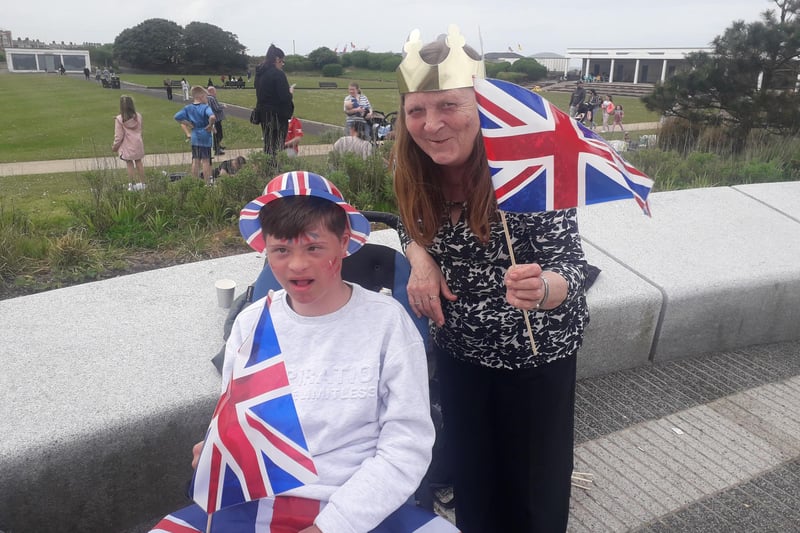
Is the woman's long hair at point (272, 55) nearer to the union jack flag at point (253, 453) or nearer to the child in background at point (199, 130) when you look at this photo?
the child in background at point (199, 130)

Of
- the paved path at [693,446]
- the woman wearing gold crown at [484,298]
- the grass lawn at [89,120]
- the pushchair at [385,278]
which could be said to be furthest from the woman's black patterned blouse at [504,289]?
the grass lawn at [89,120]

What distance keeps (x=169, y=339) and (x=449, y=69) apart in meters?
1.96

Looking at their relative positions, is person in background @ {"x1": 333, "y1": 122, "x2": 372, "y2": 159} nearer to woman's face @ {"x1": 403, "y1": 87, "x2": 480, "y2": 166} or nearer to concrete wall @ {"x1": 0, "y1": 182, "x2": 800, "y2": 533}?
concrete wall @ {"x1": 0, "y1": 182, "x2": 800, "y2": 533}

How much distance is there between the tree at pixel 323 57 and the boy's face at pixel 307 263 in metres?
66.9

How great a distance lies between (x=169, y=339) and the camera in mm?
2973

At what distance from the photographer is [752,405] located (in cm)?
360

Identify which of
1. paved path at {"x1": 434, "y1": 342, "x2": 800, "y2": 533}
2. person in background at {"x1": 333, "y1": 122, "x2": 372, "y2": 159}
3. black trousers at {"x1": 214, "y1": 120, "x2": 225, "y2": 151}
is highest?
person in background at {"x1": 333, "y1": 122, "x2": 372, "y2": 159}

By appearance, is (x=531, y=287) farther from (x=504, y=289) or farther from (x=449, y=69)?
(x=449, y=69)

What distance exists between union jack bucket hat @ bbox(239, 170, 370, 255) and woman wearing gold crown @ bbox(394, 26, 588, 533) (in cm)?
15

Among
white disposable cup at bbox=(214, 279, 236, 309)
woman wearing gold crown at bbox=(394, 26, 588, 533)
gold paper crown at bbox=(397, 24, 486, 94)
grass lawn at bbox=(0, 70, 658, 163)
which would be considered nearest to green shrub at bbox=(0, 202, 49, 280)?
white disposable cup at bbox=(214, 279, 236, 309)

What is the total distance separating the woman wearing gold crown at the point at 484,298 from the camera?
175 cm

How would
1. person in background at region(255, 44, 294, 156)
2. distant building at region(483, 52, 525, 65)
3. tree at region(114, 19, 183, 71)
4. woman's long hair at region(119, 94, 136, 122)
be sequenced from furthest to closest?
tree at region(114, 19, 183, 71), woman's long hair at region(119, 94, 136, 122), person in background at region(255, 44, 294, 156), distant building at region(483, 52, 525, 65)

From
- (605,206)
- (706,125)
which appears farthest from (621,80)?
(605,206)

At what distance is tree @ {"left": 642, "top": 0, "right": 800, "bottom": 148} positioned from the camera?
11828 mm
